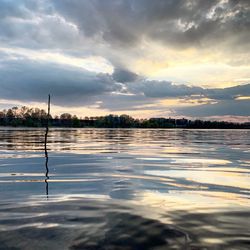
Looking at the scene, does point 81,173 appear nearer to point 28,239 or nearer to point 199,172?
point 199,172

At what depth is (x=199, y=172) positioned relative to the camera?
16500 millimetres

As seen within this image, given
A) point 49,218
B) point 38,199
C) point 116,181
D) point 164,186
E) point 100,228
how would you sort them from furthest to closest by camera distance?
1. point 116,181
2. point 164,186
3. point 38,199
4. point 49,218
5. point 100,228

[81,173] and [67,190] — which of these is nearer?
[67,190]

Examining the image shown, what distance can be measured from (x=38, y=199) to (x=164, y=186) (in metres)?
5.06

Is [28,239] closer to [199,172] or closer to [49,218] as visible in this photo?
[49,218]

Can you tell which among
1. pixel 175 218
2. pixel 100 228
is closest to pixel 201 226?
pixel 175 218

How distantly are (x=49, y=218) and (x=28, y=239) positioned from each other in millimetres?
1419

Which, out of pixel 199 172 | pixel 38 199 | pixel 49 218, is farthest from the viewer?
pixel 199 172

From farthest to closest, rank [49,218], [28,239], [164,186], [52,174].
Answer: [52,174]
[164,186]
[49,218]
[28,239]

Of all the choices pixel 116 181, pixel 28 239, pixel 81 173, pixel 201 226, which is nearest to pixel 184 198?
pixel 201 226

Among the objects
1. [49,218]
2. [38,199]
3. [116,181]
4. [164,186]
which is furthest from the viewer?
[116,181]

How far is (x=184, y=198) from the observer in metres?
10.2

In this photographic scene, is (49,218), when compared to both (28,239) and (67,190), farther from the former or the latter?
(67,190)

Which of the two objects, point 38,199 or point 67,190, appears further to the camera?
point 67,190
